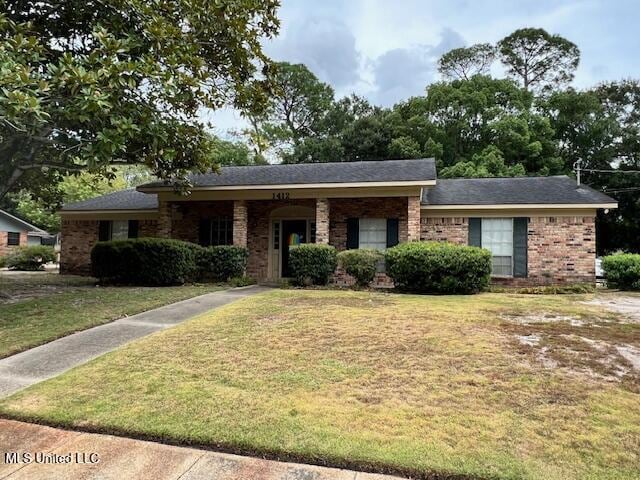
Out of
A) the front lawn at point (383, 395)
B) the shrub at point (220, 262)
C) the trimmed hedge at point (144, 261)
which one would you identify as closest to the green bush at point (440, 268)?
the front lawn at point (383, 395)

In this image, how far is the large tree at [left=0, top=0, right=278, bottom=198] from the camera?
21.7ft

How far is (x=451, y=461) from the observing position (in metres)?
2.93

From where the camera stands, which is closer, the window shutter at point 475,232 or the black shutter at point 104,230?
the window shutter at point 475,232

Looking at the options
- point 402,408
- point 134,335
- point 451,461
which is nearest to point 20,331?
point 134,335

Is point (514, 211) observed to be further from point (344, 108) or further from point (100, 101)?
point (344, 108)

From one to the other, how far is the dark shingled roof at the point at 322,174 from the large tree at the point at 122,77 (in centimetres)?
299

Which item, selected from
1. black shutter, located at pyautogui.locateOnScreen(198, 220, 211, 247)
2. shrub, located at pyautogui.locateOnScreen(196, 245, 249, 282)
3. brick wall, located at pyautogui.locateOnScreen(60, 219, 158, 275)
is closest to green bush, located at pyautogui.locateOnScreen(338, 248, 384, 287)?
shrub, located at pyautogui.locateOnScreen(196, 245, 249, 282)

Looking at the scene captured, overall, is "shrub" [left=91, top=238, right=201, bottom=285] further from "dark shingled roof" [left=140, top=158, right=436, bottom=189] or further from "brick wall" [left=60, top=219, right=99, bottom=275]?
"brick wall" [left=60, top=219, right=99, bottom=275]

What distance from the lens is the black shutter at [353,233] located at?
46.5 ft

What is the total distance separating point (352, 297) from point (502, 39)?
3292 cm

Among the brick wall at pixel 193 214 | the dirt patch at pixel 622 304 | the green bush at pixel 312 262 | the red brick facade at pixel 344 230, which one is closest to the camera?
the dirt patch at pixel 622 304

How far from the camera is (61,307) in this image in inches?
327

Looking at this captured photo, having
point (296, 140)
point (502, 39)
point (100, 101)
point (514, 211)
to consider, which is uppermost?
point (502, 39)

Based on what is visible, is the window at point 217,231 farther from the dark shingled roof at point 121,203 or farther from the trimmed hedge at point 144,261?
the trimmed hedge at point 144,261
